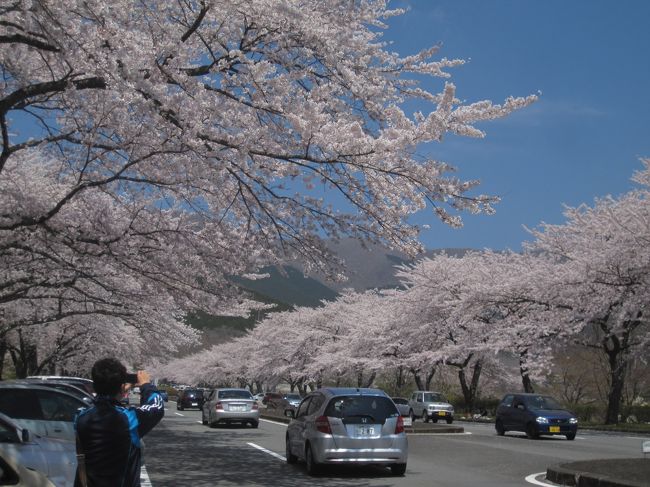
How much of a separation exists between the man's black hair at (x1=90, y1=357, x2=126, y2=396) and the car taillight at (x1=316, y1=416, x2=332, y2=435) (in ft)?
29.1

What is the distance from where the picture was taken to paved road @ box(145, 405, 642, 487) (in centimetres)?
1265

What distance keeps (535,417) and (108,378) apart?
22.1 metres

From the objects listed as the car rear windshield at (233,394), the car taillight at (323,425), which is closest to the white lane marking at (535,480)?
the car taillight at (323,425)

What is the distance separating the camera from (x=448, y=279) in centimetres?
4766

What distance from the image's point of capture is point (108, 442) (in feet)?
16.1

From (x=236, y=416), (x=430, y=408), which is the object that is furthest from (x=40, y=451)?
(x=430, y=408)

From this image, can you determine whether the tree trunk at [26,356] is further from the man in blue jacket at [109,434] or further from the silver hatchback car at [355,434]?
the man in blue jacket at [109,434]

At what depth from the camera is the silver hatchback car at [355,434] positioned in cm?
1330

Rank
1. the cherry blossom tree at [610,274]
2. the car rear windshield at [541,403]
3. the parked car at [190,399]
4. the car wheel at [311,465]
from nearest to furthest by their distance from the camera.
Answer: the car wheel at [311,465] → the car rear windshield at [541,403] → the cherry blossom tree at [610,274] → the parked car at [190,399]

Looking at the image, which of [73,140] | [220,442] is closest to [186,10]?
[73,140]

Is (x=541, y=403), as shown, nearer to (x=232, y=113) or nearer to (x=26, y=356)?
(x=232, y=113)

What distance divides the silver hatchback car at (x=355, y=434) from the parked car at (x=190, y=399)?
40.6 meters

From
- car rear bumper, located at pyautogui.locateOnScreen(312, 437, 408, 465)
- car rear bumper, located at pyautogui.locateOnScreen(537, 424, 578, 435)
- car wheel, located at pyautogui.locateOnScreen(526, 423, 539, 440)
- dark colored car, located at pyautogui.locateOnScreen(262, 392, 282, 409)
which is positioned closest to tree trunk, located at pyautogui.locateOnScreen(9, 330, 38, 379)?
dark colored car, located at pyautogui.locateOnScreen(262, 392, 282, 409)

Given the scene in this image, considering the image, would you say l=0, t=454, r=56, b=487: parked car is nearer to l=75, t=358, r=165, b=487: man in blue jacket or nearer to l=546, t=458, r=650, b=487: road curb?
l=75, t=358, r=165, b=487: man in blue jacket
